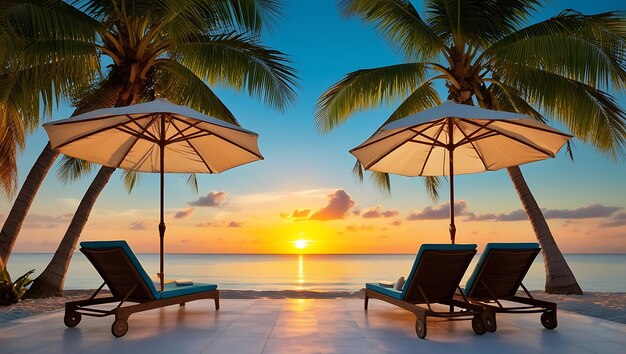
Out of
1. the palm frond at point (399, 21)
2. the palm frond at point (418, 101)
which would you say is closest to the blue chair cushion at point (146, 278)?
the palm frond at point (418, 101)

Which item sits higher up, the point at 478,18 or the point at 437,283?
the point at 478,18

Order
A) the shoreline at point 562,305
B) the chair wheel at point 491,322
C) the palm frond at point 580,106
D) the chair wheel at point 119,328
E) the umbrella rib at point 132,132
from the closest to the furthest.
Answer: the chair wheel at point 119,328
the chair wheel at point 491,322
the umbrella rib at point 132,132
the shoreline at point 562,305
the palm frond at point 580,106

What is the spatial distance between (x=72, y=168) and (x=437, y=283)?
33.0ft

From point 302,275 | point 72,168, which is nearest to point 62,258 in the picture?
point 72,168

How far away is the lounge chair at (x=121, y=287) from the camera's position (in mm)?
5086

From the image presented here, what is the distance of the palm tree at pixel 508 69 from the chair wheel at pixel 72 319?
670cm

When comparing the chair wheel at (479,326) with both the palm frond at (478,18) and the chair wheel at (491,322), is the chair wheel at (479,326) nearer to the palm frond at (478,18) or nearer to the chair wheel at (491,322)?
the chair wheel at (491,322)

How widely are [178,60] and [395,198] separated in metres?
21.7

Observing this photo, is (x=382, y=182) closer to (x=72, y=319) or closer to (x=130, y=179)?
(x=130, y=179)

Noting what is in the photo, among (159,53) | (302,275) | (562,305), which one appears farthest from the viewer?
(302,275)

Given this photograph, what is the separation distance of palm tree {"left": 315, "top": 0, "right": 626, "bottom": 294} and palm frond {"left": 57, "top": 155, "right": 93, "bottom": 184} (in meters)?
5.73

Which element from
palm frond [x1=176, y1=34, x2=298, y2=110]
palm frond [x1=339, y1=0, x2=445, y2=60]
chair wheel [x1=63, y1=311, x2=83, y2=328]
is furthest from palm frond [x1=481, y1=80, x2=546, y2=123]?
chair wheel [x1=63, y1=311, x2=83, y2=328]

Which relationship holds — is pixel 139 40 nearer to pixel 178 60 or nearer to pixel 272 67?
pixel 178 60

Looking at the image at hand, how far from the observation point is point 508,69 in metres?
9.70
